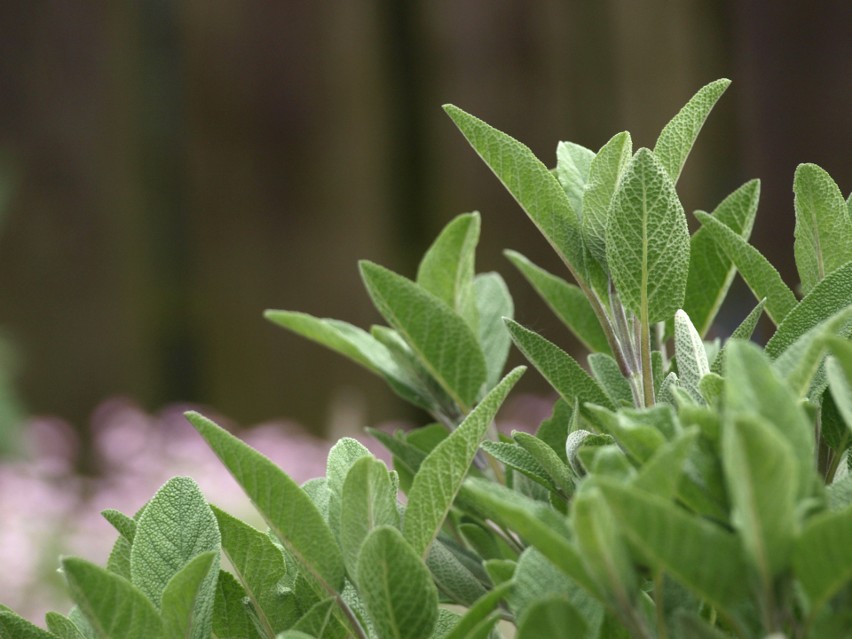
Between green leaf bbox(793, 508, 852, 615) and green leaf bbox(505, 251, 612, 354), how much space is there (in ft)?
0.94

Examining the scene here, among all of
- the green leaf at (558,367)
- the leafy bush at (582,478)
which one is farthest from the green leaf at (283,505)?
the green leaf at (558,367)

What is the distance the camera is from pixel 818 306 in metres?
0.40

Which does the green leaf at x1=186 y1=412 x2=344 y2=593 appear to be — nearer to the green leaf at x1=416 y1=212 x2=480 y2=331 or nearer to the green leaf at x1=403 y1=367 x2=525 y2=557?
the green leaf at x1=403 y1=367 x2=525 y2=557

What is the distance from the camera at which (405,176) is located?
10.6 feet

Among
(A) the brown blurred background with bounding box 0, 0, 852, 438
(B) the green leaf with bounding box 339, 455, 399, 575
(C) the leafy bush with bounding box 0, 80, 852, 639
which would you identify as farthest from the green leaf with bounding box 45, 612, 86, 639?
(A) the brown blurred background with bounding box 0, 0, 852, 438

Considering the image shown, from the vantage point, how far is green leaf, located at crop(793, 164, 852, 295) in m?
0.45

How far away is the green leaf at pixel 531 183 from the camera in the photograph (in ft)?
1.42

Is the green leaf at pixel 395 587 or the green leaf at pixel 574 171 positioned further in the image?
the green leaf at pixel 574 171

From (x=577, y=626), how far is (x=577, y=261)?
7.1 inches

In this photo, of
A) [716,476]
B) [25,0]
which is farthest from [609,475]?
[25,0]

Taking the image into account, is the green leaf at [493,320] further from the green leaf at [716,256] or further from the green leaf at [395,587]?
the green leaf at [395,587]

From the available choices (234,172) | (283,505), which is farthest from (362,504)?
(234,172)

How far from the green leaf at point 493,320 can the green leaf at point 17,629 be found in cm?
26

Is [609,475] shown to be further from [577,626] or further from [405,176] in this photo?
[405,176]
